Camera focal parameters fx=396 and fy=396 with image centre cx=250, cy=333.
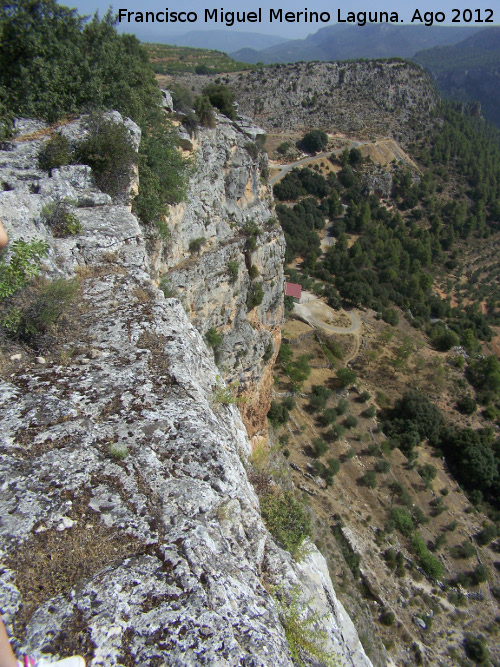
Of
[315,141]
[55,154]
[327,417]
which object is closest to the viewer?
[55,154]

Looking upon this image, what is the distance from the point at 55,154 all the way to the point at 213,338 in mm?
11351

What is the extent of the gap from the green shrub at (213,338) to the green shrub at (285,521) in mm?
13246

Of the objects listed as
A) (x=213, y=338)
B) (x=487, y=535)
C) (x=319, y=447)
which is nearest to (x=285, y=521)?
(x=213, y=338)

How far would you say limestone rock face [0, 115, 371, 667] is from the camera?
3.39 meters

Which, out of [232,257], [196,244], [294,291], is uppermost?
[196,244]

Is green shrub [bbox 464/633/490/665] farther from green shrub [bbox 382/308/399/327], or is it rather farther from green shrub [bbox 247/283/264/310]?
green shrub [bbox 382/308/399/327]

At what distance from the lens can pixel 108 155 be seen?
10.5 m

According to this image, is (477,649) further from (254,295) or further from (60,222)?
(60,222)

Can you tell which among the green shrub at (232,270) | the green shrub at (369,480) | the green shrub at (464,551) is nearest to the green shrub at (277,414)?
the green shrub at (369,480)

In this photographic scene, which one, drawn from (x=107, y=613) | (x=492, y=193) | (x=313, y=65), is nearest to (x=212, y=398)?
(x=107, y=613)

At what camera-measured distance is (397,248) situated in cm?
5950

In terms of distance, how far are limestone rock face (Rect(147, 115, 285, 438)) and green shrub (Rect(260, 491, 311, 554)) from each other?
11.6 m

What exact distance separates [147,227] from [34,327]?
8.64 m

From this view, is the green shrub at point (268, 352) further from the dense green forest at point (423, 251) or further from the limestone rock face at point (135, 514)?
the limestone rock face at point (135, 514)
